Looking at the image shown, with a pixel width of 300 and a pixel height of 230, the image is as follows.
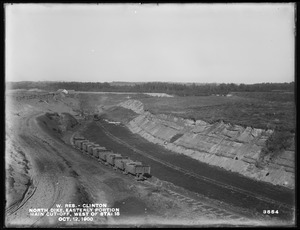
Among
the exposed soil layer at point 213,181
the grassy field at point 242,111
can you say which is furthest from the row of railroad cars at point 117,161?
the grassy field at point 242,111

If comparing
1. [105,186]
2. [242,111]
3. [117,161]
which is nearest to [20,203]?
[105,186]

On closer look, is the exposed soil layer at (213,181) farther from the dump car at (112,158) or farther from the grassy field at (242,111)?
the grassy field at (242,111)

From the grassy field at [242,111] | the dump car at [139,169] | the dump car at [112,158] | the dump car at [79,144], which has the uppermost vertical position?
the grassy field at [242,111]

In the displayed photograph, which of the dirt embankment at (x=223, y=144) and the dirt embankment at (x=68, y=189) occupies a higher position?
the dirt embankment at (x=223, y=144)

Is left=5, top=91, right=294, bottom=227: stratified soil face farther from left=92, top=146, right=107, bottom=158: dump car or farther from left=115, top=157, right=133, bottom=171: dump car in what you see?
left=92, top=146, right=107, bottom=158: dump car

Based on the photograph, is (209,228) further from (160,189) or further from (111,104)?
(111,104)

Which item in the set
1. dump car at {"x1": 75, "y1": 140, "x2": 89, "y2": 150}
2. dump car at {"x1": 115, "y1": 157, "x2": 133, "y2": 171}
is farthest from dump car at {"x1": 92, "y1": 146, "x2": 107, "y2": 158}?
dump car at {"x1": 115, "y1": 157, "x2": 133, "y2": 171}
